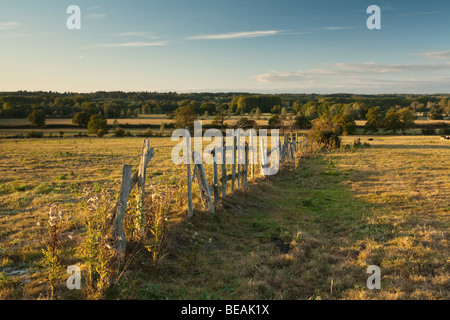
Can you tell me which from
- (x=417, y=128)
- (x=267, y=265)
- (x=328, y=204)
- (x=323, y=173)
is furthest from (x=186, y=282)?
(x=417, y=128)

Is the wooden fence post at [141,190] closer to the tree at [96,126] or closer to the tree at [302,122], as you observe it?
the tree at [96,126]

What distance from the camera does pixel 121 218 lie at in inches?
197

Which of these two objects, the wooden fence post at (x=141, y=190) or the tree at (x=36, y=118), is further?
the tree at (x=36, y=118)

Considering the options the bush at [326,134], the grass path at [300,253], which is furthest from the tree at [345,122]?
the grass path at [300,253]

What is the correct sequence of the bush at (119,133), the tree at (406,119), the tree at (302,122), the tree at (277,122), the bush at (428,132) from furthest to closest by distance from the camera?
1. the tree at (302,122)
2. the tree at (406,119)
3. the bush at (119,133)
4. the bush at (428,132)
5. the tree at (277,122)

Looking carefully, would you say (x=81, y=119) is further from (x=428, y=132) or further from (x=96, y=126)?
(x=428, y=132)

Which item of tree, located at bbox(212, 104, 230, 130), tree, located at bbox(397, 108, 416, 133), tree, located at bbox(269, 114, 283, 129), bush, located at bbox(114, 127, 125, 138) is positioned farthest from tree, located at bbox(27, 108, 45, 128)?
tree, located at bbox(397, 108, 416, 133)

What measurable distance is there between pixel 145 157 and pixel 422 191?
37.9ft

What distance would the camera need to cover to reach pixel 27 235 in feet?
24.1

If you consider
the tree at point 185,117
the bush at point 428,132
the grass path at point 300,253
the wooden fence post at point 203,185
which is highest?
the tree at point 185,117

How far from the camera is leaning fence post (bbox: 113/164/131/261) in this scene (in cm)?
495

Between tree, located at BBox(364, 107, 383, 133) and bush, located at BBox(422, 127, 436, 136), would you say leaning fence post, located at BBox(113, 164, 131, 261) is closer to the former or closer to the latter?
tree, located at BBox(364, 107, 383, 133)

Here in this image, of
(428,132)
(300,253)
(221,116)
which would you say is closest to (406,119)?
(428,132)

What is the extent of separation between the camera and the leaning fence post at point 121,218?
495 cm
